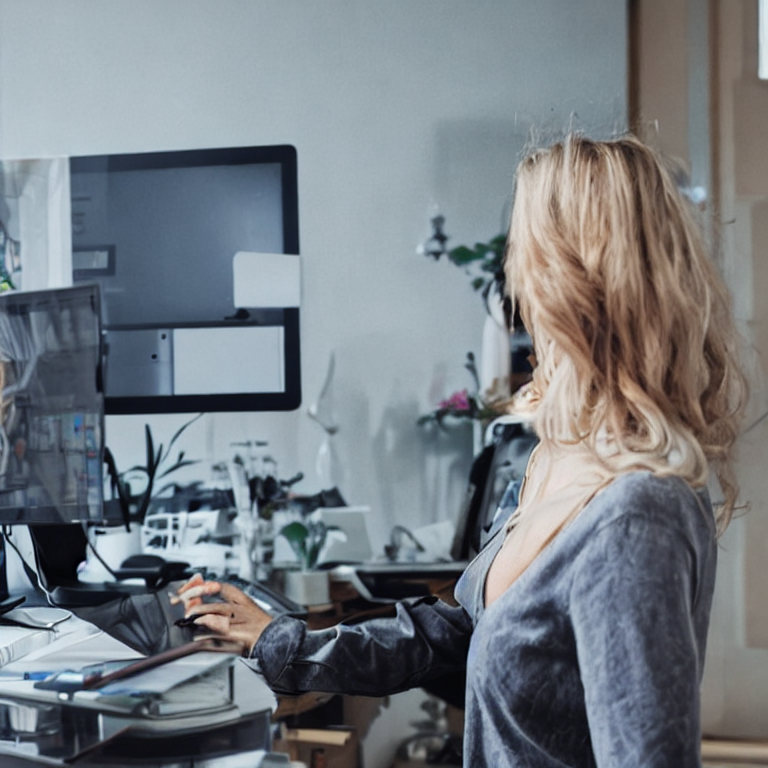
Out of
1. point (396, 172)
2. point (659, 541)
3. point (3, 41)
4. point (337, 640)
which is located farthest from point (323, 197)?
point (659, 541)

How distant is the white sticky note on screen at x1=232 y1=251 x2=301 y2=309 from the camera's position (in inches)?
61.7

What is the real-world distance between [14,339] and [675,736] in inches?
39.1

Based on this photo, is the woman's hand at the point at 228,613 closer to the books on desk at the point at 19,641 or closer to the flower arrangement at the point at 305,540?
the books on desk at the point at 19,641

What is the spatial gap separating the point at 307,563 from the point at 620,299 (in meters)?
1.14

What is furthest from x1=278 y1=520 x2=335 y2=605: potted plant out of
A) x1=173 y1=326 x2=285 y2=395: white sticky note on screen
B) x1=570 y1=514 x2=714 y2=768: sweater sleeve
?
x1=570 y1=514 x2=714 y2=768: sweater sleeve

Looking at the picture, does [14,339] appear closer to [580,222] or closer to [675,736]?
[580,222]

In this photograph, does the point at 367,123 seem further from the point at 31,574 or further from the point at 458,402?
the point at 31,574

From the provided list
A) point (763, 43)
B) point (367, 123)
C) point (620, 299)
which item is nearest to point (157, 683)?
point (620, 299)

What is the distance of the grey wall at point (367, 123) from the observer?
1.83 m

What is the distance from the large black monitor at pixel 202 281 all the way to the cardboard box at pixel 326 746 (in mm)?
526

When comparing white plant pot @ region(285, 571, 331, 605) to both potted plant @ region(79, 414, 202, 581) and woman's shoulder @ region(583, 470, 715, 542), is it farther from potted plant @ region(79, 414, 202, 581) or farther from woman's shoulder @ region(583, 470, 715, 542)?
woman's shoulder @ region(583, 470, 715, 542)

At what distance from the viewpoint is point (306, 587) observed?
1.72 m

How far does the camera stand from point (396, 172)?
1.86 metres

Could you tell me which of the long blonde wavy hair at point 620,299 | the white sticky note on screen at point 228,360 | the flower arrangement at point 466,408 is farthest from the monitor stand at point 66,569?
the long blonde wavy hair at point 620,299
